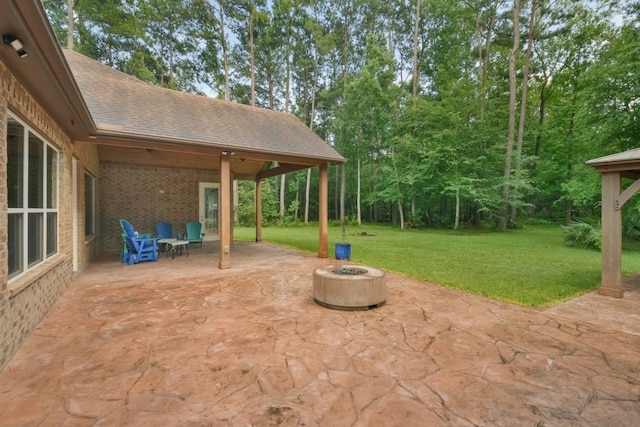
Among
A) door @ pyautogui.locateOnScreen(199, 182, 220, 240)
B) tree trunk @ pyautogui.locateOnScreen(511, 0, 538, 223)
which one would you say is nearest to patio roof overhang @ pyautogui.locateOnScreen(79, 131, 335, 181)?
door @ pyautogui.locateOnScreen(199, 182, 220, 240)

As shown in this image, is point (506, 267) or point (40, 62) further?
point (506, 267)

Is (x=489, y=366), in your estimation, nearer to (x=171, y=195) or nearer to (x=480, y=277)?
(x=480, y=277)

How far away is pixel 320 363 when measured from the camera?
2.55 meters

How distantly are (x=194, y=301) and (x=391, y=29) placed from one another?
23166mm

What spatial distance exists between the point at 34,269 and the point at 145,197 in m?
6.40

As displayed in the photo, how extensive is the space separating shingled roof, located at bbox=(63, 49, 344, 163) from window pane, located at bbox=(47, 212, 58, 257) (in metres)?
1.57

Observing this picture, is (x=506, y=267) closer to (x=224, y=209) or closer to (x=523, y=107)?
(x=224, y=209)

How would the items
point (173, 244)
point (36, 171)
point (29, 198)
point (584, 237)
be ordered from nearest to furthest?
point (29, 198), point (36, 171), point (173, 244), point (584, 237)

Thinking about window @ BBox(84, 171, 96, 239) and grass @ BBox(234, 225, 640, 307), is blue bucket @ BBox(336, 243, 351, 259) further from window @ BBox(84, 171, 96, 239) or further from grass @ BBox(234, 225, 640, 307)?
window @ BBox(84, 171, 96, 239)

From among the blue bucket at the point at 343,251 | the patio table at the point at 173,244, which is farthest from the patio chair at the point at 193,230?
the blue bucket at the point at 343,251

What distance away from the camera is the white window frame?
3006 millimetres

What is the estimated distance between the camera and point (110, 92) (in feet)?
20.9

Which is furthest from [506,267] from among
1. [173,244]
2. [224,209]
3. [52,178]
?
[52,178]

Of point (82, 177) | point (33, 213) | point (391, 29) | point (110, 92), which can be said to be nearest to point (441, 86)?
point (391, 29)
